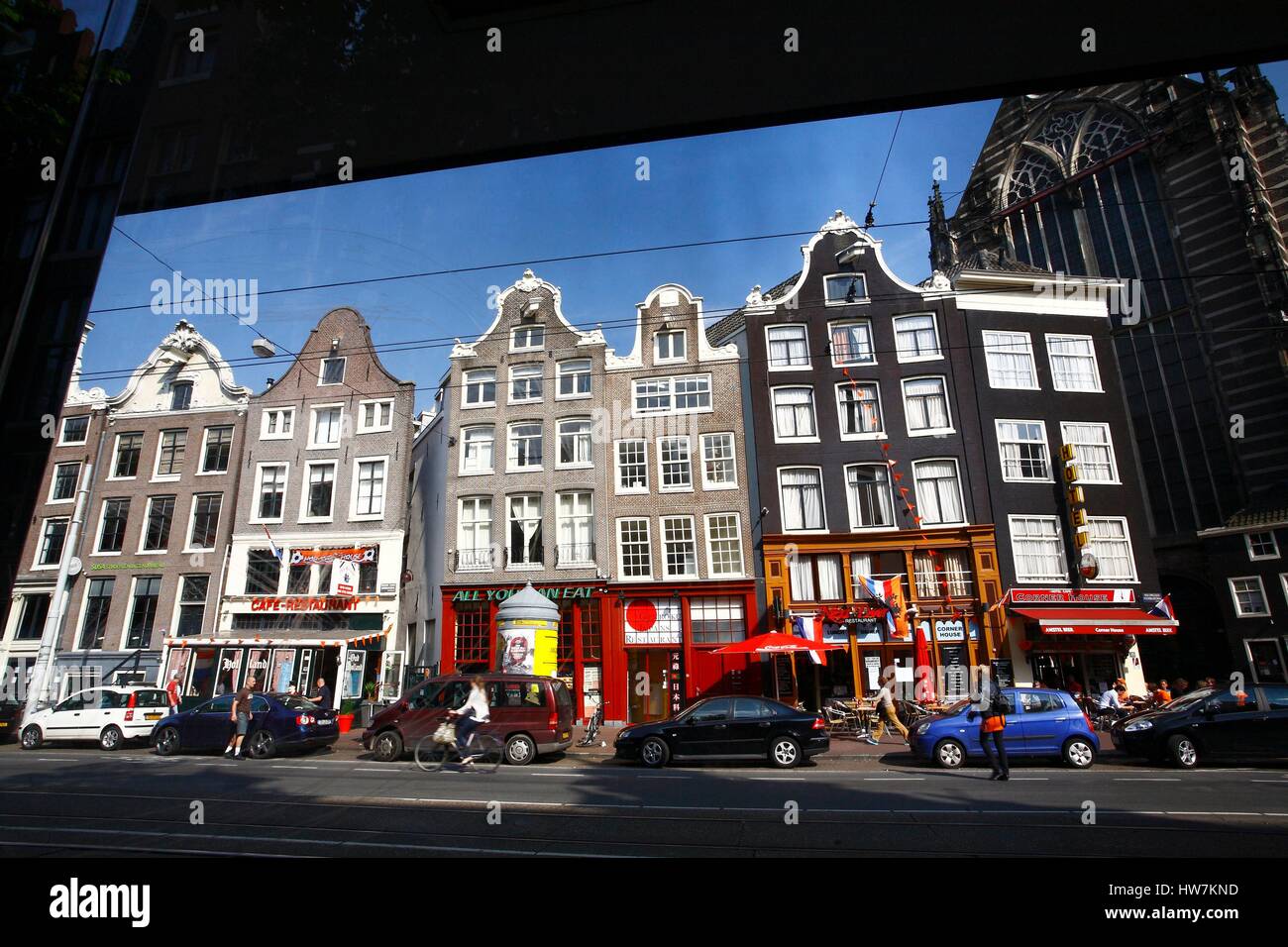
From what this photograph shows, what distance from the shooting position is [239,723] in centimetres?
1536

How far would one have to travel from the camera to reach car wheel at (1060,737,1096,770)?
1338 centimetres

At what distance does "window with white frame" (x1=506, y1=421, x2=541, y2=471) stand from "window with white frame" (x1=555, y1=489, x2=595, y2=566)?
1.71 meters

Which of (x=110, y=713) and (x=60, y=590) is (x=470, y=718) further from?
(x=60, y=590)

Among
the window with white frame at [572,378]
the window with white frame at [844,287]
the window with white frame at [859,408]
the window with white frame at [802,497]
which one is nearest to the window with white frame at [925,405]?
the window with white frame at [859,408]

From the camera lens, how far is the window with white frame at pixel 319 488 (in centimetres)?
2589

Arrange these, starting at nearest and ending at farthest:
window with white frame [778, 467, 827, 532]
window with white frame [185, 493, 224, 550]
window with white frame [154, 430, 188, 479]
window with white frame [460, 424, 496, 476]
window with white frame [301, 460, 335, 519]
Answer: window with white frame [154, 430, 188, 479]
window with white frame [778, 467, 827, 532]
window with white frame [185, 493, 224, 550]
window with white frame [460, 424, 496, 476]
window with white frame [301, 460, 335, 519]

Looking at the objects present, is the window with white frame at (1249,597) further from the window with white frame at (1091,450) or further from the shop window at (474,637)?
the shop window at (474,637)

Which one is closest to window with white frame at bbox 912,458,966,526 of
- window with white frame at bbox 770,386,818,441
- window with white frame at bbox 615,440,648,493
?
window with white frame at bbox 770,386,818,441

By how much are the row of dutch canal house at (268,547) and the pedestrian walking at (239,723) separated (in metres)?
7.66

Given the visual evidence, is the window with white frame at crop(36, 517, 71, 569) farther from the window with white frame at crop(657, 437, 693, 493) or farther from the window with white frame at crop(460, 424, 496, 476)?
the window with white frame at crop(460, 424, 496, 476)

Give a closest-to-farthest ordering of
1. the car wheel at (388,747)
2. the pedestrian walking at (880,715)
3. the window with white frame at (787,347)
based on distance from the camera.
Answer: the car wheel at (388,747), the pedestrian walking at (880,715), the window with white frame at (787,347)
